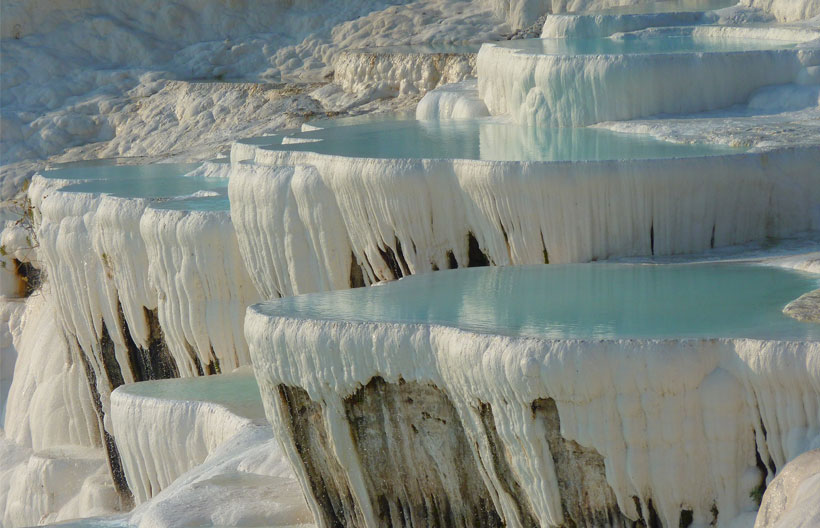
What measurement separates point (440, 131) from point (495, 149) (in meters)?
1.53

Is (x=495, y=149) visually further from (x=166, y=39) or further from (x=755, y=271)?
(x=166, y=39)

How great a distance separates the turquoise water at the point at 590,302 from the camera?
5.56 meters

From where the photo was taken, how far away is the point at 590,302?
6.18 m

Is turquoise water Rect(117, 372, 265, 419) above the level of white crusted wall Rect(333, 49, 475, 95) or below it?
below

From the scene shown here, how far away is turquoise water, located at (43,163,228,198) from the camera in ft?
34.9

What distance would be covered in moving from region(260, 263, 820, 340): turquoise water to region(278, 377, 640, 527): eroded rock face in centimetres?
38

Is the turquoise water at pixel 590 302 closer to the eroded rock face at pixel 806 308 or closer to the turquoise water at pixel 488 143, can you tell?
the eroded rock face at pixel 806 308

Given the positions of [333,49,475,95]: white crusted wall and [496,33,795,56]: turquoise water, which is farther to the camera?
[333,49,475,95]: white crusted wall

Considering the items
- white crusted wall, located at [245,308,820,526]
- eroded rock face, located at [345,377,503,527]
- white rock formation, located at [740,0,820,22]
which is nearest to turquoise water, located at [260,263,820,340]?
white crusted wall, located at [245,308,820,526]

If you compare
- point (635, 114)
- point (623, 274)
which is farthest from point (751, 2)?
point (623, 274)

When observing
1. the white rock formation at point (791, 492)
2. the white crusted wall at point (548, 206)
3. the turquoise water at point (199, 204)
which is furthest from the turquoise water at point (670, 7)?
the white rock formation at point (791, 492)

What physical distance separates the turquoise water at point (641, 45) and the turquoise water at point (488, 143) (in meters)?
1.13

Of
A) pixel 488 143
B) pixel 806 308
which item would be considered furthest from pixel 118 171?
pixel 806 308

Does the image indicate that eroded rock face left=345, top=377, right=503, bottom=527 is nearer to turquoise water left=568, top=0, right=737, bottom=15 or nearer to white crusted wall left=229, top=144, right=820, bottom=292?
white crusted wall left=229, top=144, right=820, bottom=292
